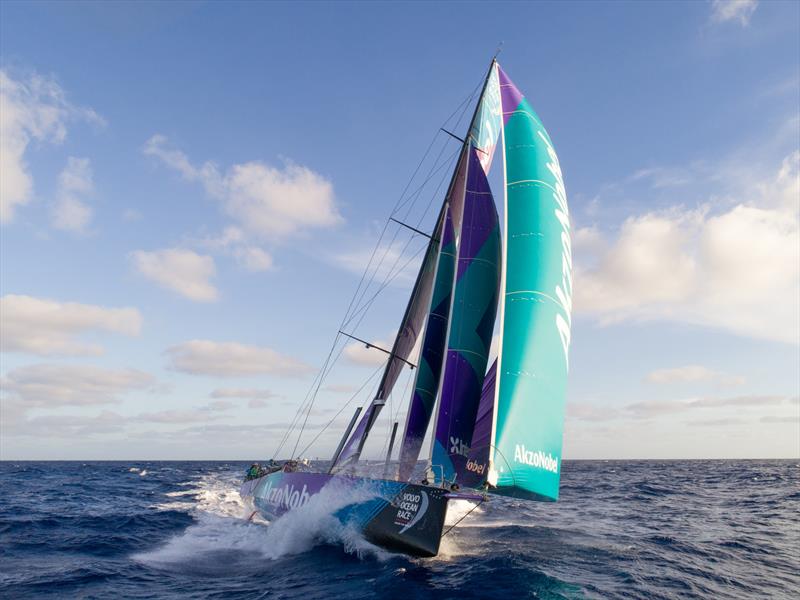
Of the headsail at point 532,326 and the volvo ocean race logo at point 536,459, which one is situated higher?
the headsail at point 532,326

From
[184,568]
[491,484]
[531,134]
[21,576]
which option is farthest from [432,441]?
[21,576]

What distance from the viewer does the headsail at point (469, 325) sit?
11469 millimetres

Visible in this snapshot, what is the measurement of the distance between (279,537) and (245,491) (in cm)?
769

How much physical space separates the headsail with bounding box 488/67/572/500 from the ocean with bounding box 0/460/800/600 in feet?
6.77

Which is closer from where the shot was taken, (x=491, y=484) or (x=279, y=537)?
(x=491, y=484)

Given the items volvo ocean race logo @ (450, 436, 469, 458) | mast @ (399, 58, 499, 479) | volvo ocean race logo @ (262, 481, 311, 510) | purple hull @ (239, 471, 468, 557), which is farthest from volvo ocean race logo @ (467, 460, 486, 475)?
volvo ocean race logo @ (262, 481, 311, 510)

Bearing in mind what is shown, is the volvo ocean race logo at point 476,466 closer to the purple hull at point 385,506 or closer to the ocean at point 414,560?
the purple hull at point 385,506

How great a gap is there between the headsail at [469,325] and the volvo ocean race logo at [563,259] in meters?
1.74

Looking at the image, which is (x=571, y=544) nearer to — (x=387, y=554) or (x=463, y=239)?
(x=387, y=554)

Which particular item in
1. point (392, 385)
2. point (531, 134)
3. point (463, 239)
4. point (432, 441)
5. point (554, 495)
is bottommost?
point (554, 495)

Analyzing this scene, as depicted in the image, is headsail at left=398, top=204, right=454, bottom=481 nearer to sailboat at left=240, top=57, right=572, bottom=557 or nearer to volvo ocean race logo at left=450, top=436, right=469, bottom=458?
sailboat at left=240, top=57, right=572, bottom=557

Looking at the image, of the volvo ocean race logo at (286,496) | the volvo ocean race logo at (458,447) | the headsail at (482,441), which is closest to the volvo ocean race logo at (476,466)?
the headsail at (482,441)

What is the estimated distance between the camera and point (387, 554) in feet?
37.0

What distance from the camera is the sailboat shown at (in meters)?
9.94
